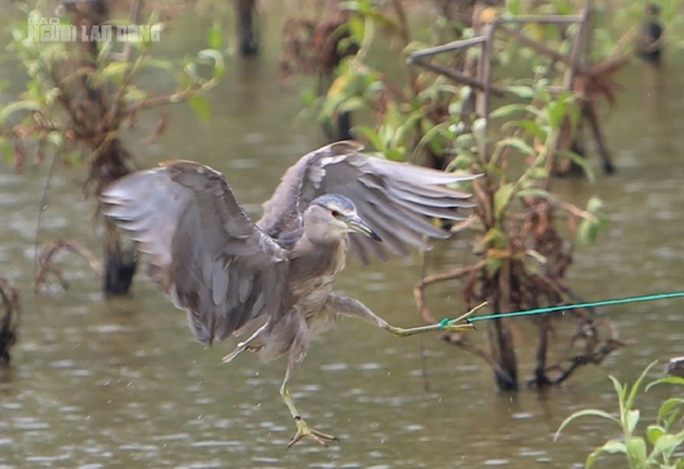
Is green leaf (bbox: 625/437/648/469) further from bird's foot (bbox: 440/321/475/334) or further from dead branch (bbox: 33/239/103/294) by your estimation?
dead branch (bbox: 33/239/103/294)

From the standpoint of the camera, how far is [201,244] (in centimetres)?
499

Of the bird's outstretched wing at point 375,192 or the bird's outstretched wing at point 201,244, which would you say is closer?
the bird's outstretched wing at point 201,244

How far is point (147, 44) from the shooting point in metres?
7.64

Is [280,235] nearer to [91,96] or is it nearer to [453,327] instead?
[453,327]

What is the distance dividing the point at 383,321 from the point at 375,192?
64 cm

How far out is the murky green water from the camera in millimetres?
6062

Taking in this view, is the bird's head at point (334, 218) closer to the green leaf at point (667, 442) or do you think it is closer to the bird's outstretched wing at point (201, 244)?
the bird's outstretched wing at point (201, 244)

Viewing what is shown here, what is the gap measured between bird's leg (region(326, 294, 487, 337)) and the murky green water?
0.81m

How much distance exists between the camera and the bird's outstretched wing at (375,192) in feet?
17.9

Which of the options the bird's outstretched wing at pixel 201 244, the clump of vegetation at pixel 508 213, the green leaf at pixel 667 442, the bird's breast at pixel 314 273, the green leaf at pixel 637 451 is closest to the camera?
the green leaf at pixel 667 442

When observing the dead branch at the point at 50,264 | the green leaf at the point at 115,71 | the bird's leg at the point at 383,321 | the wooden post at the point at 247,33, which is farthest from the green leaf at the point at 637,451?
the wooden post at the point at 247,33

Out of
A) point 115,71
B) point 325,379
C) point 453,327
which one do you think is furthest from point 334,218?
point 115,71

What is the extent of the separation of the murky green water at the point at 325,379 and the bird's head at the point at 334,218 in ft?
4.04

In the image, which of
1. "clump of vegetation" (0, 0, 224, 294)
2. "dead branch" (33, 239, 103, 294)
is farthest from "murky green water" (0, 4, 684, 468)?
"clump of vegetation" (0, 0, 224, 294)
